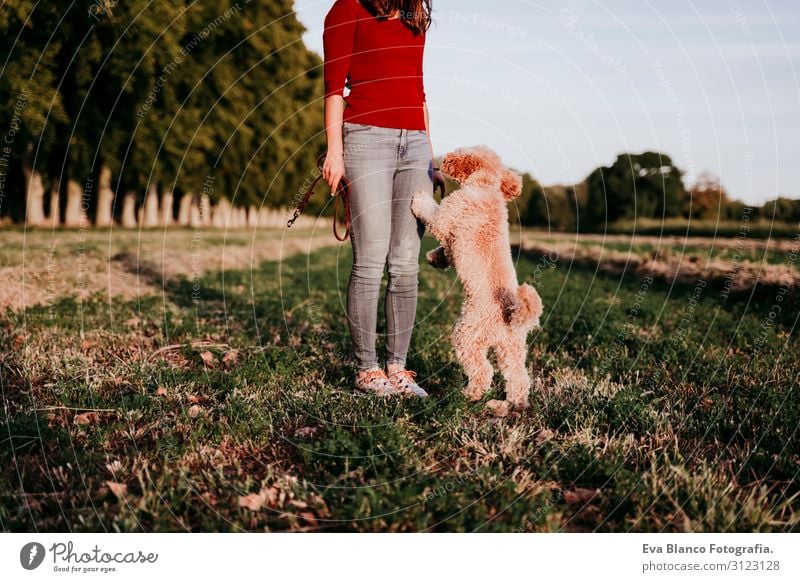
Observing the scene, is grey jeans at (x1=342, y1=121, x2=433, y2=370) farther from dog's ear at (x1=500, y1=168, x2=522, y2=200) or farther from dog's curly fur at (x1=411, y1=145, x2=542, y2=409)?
dog's ear at (x1=500, y1=168, x2=522, y2=200)

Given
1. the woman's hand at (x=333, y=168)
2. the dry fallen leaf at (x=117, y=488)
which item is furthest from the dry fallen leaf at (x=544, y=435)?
the dry fallen leaf at (x=117, y=488)

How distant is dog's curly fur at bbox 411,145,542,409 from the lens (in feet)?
12.0

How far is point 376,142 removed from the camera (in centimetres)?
397

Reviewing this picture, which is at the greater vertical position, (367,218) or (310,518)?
(367,218)

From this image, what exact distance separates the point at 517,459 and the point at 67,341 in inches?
177

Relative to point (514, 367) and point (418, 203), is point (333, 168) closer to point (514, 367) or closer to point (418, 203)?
point (418, 203)

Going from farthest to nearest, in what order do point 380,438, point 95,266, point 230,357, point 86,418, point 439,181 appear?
point 95,266
point 230,357
point 439,181
point 86,418
point 380,438

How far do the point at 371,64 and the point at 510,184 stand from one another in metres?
1.23

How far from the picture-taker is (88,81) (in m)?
13.5

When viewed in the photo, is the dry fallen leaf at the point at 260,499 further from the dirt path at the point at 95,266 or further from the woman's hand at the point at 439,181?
the dirt path at the point at 95,266

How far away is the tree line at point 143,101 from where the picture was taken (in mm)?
9812

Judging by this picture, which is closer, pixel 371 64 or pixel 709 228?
pixel 371 64

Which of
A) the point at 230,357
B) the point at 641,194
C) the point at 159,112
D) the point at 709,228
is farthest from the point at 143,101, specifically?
the point at 641,194
